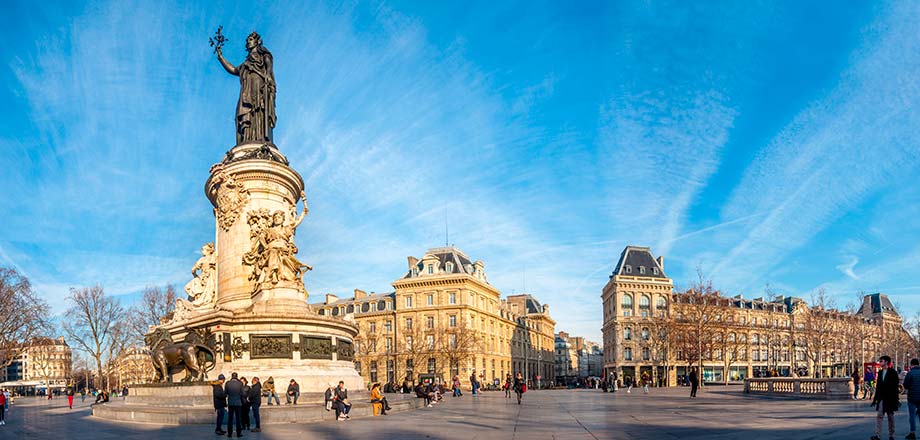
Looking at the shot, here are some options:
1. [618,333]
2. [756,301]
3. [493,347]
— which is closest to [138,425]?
[493,347]

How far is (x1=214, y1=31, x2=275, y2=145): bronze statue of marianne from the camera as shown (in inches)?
1080

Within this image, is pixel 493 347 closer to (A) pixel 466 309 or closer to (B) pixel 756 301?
(A) pixel 466 309

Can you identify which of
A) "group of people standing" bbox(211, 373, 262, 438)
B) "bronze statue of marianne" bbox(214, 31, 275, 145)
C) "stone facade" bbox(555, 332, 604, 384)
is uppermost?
"bronze statue of marianne" bbox(214, 31, 275, 145)

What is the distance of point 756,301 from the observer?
106 meters

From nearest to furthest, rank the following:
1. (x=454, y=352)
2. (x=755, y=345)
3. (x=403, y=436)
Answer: (x=403, y=436) < (x=454, y=352) < (x=755, y=345)

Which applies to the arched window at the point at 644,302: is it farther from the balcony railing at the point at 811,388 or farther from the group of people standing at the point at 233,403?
the group of people standing at the point at 233,403

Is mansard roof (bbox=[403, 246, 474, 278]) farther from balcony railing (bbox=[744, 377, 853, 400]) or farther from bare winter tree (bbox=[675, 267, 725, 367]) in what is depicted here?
balcony railing (bbox=[744, 377, 853, 400])

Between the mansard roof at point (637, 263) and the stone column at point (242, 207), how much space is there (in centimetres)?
7755

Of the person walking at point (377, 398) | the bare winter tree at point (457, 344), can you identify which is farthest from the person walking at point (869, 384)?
the bare winter tree at point (457, 344)

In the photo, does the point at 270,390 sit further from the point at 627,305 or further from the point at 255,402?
the point at 627,305

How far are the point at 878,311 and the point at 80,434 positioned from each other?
443ft

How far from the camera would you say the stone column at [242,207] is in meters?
23.9

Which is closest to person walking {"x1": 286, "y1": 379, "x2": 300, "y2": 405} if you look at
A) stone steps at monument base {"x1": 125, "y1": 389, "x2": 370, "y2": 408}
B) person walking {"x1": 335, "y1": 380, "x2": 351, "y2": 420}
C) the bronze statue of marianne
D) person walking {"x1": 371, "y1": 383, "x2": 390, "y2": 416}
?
stone steps at monument base {"x1": 125, "y1": 389, "x2": 370, "y2": 408}

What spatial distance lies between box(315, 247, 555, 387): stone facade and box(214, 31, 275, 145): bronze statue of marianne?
52.4 meters
